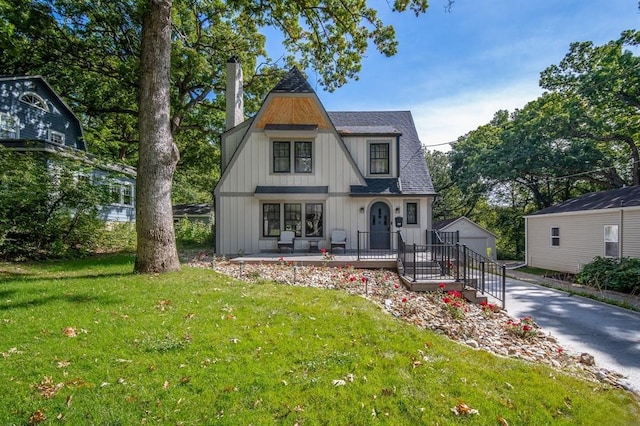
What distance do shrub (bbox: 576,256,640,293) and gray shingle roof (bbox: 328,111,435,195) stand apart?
708cm

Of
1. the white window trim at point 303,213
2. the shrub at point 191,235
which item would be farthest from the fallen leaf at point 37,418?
the shrub at point 191,235

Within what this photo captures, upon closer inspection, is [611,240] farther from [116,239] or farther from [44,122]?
[44,122]

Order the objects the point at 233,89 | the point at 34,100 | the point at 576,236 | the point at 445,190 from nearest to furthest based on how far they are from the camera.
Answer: the point at 233,89
the point at 576,236
the point at 34,100
the point at 445,190

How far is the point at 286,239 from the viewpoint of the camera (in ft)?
42.8

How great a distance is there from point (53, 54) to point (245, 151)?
40.4 ft

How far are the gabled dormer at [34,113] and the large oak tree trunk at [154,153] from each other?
10.6 meters

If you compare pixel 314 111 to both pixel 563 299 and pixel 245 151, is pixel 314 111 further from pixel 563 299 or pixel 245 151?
pixel 563 299

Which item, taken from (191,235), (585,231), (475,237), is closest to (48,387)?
(191,235)

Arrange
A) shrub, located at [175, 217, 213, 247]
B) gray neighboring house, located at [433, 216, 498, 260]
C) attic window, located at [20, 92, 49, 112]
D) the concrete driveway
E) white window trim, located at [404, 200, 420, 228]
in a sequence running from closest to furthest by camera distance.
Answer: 1. the concrete driveway
2. white window trim, located at [404, 200, 420, 228]
3. attic window, located at [20, 92, 49, 112]
4. shrub, located at [175, 217, 213, 247]
5. gray neighboring house, located at [433, 216, 498, 260]

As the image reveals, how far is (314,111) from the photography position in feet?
43.7

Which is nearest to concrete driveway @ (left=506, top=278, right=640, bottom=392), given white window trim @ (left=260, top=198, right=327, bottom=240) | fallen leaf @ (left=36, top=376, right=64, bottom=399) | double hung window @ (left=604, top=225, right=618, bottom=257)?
double hung window @ (left=604, top=225, right=618, bottom=257)

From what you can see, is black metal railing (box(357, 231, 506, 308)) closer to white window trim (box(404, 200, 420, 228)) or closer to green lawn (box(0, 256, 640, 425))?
white window trim (box(404, 200, 420, 228))

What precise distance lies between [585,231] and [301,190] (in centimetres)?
1408

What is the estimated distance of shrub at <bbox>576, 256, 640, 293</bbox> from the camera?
11133mm
